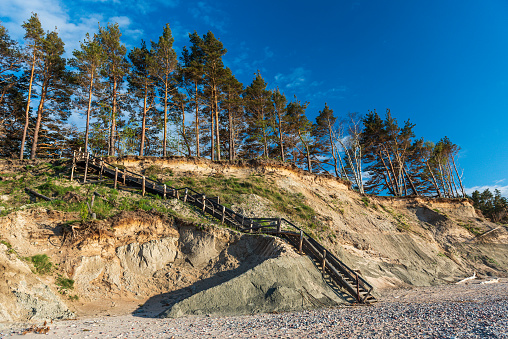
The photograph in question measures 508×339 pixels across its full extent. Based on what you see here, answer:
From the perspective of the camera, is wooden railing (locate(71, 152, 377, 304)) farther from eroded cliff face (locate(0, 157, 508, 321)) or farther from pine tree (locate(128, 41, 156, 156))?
pine tree (locate(128, 41, 156, 156))

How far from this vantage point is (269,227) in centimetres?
1944

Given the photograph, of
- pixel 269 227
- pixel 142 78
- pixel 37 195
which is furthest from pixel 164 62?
pixel 269 227

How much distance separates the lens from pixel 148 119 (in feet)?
112

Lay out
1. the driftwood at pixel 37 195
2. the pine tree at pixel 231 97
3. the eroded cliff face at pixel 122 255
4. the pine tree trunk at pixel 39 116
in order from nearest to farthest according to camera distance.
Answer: the eroded cliff face at pixel 122 255 < the driftwood at pixel 37 195 < the pine tree trunk at pixel 39 116 < the pine tree at pixel 231 97

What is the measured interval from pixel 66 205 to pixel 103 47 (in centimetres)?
2378

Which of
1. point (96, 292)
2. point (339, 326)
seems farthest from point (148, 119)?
point (339, 326)

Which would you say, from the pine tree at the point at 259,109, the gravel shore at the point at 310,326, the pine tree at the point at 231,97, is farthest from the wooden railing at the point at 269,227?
the pine tree at the point at 259,109

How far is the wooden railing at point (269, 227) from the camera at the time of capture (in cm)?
1456

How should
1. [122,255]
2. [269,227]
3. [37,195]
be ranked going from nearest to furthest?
[122,255] → [37,195] → [269,227]

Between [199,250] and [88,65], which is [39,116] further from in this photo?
[199,250]

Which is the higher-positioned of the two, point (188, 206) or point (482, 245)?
point (188, 206)

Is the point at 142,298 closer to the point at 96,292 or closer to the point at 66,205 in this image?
the point at 96,292

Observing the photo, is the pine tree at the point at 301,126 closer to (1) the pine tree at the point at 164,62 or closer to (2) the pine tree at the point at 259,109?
(2) the pine tree at the point at 259,109

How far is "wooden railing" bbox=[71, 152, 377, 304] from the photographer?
14.6 metres
